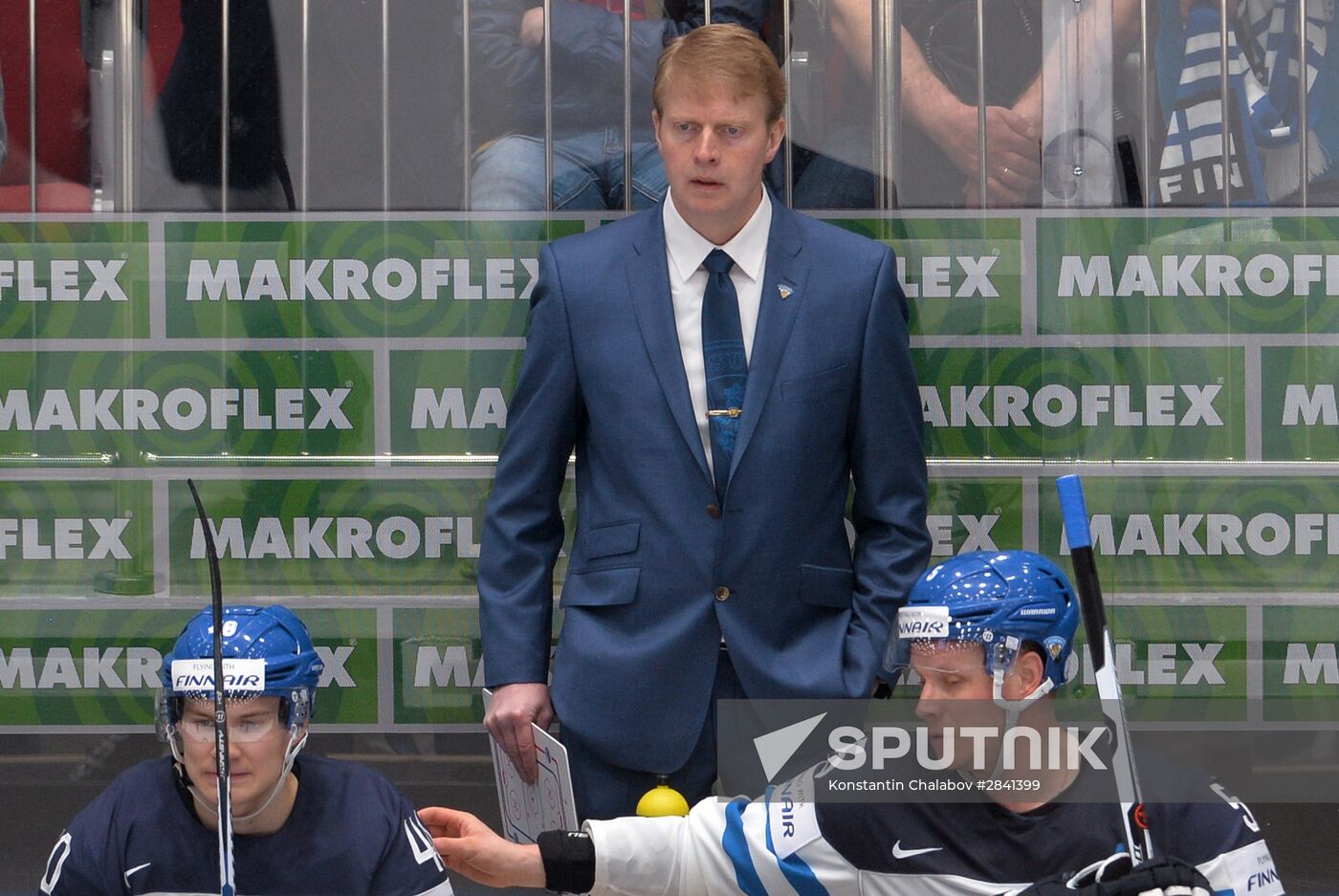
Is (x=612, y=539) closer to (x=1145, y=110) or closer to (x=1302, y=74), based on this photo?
(x=1145, y=110)

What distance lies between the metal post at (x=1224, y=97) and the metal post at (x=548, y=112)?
4.43 ft

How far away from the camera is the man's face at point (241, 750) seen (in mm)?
2574

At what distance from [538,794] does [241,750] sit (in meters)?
0.60

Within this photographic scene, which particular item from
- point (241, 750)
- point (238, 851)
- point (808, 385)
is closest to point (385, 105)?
point (808, 385)

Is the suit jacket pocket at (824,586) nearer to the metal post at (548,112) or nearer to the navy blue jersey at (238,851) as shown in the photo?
the navy blue jersey at (238,851)

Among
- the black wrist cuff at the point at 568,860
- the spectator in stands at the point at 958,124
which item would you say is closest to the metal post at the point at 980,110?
the spectator in stands at the point at 958,124

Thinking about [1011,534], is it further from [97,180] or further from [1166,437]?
[97,180]

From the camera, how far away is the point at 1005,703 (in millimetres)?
2398

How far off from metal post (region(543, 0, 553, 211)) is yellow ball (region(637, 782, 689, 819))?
Result: 4.19ft

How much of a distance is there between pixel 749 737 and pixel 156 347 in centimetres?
151

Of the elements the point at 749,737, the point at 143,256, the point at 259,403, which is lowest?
the point at 749,737

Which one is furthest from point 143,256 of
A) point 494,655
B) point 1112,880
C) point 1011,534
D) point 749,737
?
point 1112,880

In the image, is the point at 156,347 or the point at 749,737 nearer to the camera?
the point at 749,737

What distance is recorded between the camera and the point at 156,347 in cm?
363
